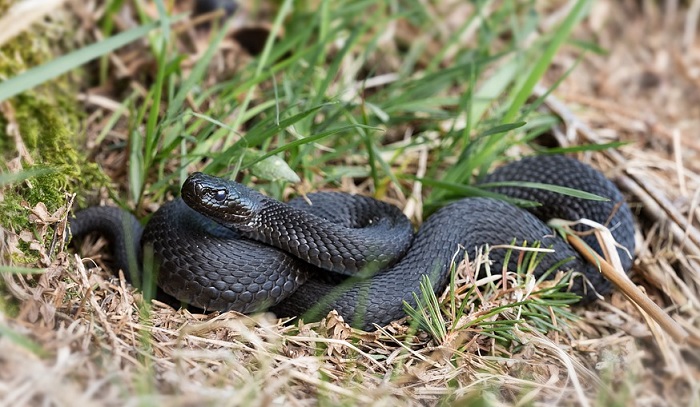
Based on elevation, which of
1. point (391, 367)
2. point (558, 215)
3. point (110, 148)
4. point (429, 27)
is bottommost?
point (391, 367)

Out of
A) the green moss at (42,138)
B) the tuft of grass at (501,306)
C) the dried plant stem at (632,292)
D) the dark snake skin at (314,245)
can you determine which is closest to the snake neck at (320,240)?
the dark snake skin at (314,245)

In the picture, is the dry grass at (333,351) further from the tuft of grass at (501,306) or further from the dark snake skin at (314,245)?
the dark snake skin at (314,245)

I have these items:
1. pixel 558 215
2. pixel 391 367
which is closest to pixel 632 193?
pixel 558 215

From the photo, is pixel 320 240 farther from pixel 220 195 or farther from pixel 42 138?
pixel 42 138

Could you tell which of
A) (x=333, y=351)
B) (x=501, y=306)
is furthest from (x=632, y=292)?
(x=333, y=351)

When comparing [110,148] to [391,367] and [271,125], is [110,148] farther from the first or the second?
[391,367]

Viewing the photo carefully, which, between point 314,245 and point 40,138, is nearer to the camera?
point 314,245

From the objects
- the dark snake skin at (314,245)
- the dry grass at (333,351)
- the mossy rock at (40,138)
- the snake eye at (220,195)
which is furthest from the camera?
A: the snake eye at (220,195)
